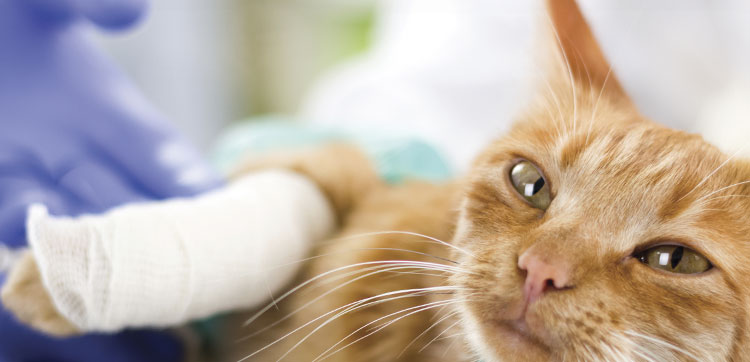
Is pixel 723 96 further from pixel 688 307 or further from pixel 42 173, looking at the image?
pixel 42 173

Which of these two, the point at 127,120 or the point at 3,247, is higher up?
the point at 127,120

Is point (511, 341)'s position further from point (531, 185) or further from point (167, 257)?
point (167, 257)

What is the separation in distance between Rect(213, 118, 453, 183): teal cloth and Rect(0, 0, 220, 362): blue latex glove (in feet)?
0.97

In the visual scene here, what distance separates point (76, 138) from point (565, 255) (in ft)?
2.68

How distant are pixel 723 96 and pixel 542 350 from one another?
102cm

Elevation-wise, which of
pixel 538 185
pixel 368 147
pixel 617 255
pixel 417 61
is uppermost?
pixel 417 61

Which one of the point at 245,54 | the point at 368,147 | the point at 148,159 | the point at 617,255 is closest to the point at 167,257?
the point at 148,159

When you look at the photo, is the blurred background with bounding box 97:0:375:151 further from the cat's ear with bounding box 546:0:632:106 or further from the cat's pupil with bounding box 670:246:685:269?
the cat's pupil with bounding box 670:246:685:269

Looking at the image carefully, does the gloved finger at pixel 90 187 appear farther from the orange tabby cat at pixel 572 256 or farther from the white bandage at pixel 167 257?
the orange tabby cat at pixel 572 256

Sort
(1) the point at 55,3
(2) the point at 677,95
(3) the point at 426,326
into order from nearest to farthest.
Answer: (3) the point at 426,326, (1) the point at 55,3, (2) the point at 677,95

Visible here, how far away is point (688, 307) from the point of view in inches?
27.7

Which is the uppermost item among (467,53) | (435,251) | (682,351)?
(467,53)

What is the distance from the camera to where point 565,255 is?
708 millimetres

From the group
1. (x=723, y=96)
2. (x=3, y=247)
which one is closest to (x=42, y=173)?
(x=3, y=247)
